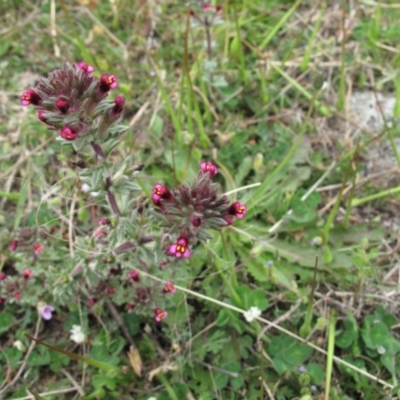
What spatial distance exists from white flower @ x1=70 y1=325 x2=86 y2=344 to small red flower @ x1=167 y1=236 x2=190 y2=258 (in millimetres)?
1295

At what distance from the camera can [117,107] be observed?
2.45 m

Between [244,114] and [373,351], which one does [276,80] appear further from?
[373,351]

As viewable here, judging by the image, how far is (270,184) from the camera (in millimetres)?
3965

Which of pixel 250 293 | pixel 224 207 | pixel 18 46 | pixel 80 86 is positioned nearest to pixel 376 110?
pixel 250 293

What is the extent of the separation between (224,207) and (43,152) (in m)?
2.50

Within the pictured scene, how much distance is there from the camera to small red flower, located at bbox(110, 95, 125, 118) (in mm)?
2438

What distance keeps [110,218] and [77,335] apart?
104 centimetres

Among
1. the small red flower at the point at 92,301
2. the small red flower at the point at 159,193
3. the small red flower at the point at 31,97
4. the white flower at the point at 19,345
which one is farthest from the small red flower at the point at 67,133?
the white flower at the point at 19,345

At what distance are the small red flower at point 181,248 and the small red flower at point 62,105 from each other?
88 cm

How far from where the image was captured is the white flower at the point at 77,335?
3.25 metres

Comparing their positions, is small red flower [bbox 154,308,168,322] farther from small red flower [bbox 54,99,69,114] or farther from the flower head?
small red flower [bbox 54,99,69,114]

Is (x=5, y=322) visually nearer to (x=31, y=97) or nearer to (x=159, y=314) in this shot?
(x=159, y=314)

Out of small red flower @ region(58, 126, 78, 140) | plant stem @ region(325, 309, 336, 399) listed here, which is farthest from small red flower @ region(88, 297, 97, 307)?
plant stem @ region(325, 309, 336, 399)

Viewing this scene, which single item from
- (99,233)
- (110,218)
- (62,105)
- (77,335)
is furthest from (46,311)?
(62,105)
